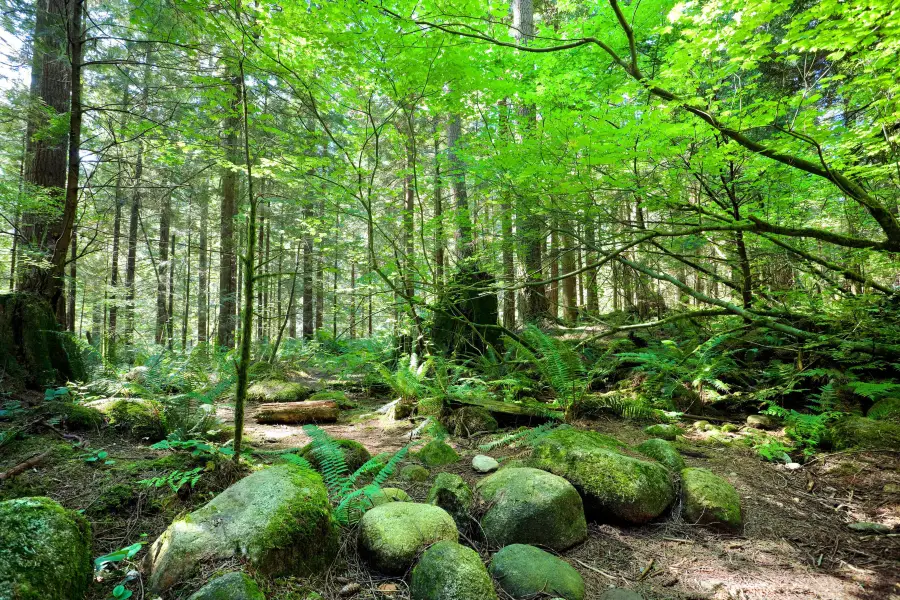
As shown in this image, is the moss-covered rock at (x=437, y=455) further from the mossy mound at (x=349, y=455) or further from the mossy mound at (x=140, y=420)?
the mossy mound at (x=140, y=420)

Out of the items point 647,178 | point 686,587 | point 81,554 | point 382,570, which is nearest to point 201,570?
point 81,554

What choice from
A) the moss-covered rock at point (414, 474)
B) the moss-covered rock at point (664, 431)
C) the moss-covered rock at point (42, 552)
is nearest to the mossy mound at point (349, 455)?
the moss-covered rock at point (414, 474)

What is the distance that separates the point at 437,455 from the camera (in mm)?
4125

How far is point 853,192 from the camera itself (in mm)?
4098

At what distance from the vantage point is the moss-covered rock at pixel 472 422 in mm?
5020

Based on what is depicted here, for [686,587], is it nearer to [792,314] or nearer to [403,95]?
[792,314]

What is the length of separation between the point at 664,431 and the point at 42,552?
17.6 ft

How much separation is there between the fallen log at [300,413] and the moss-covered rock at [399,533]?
3.82 meters

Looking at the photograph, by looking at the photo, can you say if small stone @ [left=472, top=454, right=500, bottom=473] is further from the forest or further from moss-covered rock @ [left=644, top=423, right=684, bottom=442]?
moss-covered rock @ [left=644, top=423, right=684, bottom=442]

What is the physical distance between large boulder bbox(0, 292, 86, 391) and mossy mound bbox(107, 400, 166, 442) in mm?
1321

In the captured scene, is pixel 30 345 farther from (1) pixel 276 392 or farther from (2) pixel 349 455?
(2) pixel 349 455

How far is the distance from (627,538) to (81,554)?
128 inches

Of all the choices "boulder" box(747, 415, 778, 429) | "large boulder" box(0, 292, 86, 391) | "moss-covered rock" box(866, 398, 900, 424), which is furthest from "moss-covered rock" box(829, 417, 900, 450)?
"large boulder" box(0, 292, 86, 391)

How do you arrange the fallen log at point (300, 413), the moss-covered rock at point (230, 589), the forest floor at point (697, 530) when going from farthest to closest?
the fallen log at point (300, 413) < the forest floor at point (697, 530) < the moss-covered rock at point (230, 589)
